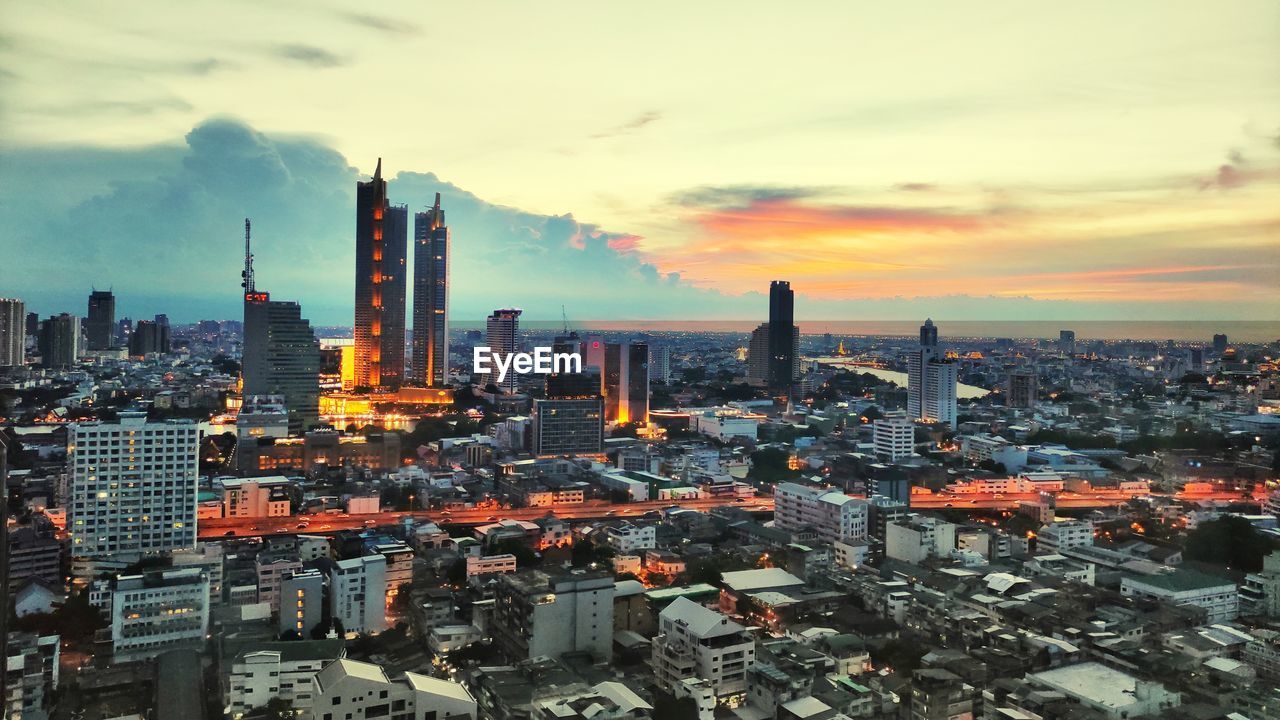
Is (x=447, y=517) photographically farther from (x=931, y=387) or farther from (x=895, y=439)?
(x=931, y=387)

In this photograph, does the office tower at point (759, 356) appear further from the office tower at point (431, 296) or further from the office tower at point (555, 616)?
the office tower at point (555, 616)

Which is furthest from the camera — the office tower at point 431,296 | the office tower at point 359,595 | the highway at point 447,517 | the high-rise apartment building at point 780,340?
the high-rise apartment building at point 780,340

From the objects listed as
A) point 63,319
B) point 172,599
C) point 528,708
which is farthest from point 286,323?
point 528,708

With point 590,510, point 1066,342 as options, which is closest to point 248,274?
point 590,510

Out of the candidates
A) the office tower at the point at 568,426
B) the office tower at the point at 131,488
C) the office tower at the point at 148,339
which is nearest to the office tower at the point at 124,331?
the office tower at the point at 148,339

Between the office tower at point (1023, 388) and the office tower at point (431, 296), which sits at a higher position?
the office tower at point (431, 296)

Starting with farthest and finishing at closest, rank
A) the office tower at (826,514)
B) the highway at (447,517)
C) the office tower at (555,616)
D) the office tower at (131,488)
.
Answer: the highway at (447,517), the office tower at (826,514), the office tower at (131,488), the office tower at (555,616)

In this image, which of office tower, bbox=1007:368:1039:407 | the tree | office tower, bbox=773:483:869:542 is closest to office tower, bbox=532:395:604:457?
office tower, bbox=773:483:869:542
